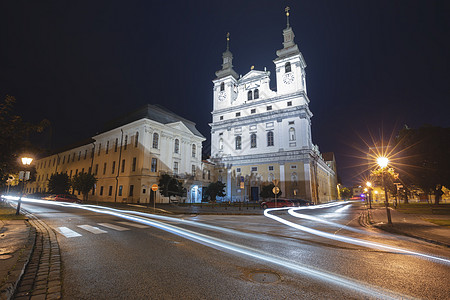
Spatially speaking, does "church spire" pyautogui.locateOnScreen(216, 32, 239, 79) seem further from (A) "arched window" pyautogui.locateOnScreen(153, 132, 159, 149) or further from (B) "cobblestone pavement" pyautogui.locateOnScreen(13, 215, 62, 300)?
(B) "cobblestone pavement" pyautogui.locateOnScreen(13, 215, 62, 300)

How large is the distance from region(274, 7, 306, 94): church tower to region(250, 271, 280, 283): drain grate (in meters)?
46.6

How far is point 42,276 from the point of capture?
4.17 m

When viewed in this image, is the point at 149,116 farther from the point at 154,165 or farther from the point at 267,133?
the point at 267,133

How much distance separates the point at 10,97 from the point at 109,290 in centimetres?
674

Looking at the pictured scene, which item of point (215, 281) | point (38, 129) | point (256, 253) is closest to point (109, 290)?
point (215, 281)

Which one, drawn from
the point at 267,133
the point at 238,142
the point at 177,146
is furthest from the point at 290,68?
the point at 177,146

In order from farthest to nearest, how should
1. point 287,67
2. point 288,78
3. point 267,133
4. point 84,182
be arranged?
1. point 287,67
2. point 267,133
3. point 288,78
4. point 84,182

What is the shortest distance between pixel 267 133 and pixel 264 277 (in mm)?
45926

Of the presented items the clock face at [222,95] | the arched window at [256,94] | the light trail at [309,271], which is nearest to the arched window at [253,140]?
the arched window at [256,94]

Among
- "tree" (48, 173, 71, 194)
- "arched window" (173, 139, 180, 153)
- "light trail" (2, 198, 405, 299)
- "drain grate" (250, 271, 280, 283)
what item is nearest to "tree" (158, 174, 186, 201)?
"arched window" (173, 139, 180, 153)

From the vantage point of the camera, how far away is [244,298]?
337cm

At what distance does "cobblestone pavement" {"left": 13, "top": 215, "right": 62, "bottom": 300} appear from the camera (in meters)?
3.44

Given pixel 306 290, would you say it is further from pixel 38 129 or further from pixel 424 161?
pixel 424 161

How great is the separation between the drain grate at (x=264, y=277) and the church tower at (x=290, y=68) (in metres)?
46.6
